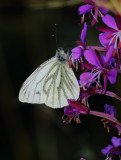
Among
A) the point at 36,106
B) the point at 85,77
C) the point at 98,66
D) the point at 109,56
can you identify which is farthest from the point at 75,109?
the point at 36,106

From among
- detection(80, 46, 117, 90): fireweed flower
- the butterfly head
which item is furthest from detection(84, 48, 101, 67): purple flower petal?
the butterfly head

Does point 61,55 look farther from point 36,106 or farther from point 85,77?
point 36,106

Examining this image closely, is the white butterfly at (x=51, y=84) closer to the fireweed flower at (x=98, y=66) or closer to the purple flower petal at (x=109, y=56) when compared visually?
the fireweed flower at (x=98, y=66)

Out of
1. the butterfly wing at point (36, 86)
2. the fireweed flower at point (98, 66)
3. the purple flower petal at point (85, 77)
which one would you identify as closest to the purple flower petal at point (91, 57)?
the fireweed flower at point (98, 66)

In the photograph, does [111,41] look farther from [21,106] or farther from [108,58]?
[21,106]

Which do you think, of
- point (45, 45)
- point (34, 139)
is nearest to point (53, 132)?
point (34, 139)
